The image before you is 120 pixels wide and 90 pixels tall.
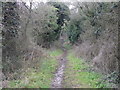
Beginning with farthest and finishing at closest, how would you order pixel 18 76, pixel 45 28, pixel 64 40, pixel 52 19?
1. pixel 64 40
2. pixel 52 19
3. pixel 45 28
4. pixel 18 76

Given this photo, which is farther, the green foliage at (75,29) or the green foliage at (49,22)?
the green foliage at (75,29)

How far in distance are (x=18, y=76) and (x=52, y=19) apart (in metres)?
18.9

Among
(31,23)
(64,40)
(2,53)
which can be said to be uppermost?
(31,23)

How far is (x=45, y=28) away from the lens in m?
26.7

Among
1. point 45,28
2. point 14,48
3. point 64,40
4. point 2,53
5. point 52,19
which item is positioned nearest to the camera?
point 2,53

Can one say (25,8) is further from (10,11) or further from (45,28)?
(45,28)

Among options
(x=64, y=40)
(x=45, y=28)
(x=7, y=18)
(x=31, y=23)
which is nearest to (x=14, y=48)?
(x=7, y=18)

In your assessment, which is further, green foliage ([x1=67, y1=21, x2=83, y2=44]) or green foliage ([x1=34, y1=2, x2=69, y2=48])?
green foliage ([x1=67, y1=21, x2=83, y2=44])

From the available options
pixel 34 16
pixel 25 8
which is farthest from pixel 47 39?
pixel 25 8

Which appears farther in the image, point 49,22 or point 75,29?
point 75,29

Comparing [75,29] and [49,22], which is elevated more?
[49,22]

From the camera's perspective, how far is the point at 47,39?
3053cm

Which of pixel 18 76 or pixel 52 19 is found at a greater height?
pixel 52 19

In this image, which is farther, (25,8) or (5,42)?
(25,8)
